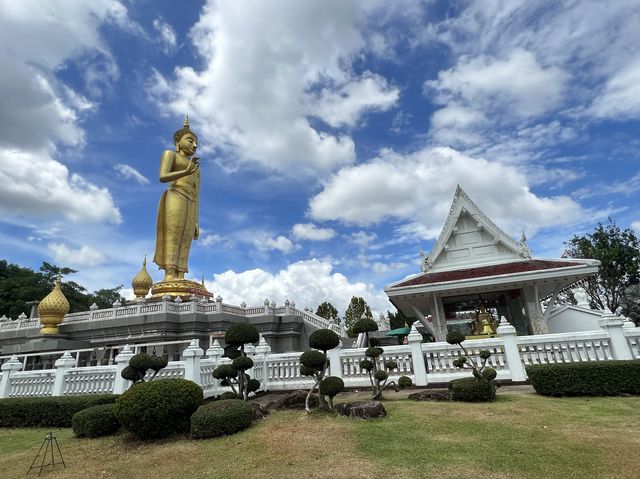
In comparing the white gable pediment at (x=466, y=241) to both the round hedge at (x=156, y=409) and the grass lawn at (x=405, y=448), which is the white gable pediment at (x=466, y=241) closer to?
the grass lawn at (x=405, y=448)

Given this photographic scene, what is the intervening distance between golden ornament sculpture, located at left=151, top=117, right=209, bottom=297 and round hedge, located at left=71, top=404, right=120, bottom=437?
19.7 meters

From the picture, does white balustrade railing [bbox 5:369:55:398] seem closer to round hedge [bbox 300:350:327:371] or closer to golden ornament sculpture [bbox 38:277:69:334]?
round hedge [bbox 300:350:327:371]

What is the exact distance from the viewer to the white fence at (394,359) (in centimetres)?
1058

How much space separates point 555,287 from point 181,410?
1575 centimetres

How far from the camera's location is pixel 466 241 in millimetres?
18344

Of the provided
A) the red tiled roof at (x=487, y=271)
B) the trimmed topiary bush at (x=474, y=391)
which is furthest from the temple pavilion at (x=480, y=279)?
the trimmed topiary bush at (x=474, y=391)

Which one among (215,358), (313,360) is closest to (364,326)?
(313,360)

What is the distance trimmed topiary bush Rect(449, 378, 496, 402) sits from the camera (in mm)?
8984

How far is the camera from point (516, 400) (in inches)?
351

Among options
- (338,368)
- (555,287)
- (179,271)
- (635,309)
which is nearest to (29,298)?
(179,271)

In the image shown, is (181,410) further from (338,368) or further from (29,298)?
(29,298)

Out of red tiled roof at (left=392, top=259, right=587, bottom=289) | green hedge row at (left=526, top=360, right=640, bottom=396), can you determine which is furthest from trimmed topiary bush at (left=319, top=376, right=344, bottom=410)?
red tiled roof at (left=392, top=259, right=587, bottom=289)

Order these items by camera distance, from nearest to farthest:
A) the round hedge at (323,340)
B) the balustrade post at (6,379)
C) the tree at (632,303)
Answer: the round hedge at (323,340) → the balustrade post at (6,379) → the tree at (632,303)

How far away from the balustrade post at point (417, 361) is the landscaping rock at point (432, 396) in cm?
171
